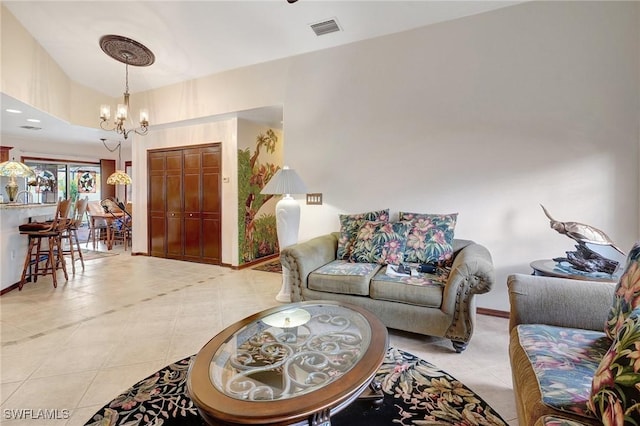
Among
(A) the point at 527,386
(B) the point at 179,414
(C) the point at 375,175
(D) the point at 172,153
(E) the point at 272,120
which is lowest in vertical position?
(B) the point at 179,414

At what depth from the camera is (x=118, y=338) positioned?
2.59m

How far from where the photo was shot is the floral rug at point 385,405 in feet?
5.42

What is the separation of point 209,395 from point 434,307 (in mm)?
1800

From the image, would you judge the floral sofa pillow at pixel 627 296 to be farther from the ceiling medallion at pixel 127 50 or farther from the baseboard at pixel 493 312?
the ceiling medallion at pixel 127 50

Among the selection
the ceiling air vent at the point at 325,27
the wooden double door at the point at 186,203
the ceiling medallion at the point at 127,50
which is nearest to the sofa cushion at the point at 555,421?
the ceiling air vent at the point at 325,27

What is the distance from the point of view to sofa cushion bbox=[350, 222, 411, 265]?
116 inches

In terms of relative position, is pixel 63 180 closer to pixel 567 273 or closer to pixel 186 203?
pixel 186 203

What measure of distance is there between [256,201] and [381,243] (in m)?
2.99

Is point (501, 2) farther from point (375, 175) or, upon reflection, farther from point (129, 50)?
point (129, 50)

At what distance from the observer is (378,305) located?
8.45ft

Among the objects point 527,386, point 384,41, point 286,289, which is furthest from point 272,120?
point 527,386

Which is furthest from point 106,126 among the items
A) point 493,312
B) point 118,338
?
point 493,312

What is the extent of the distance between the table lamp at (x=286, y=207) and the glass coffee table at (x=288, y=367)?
63.6 inches

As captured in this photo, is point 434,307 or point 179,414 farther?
point 434,307
